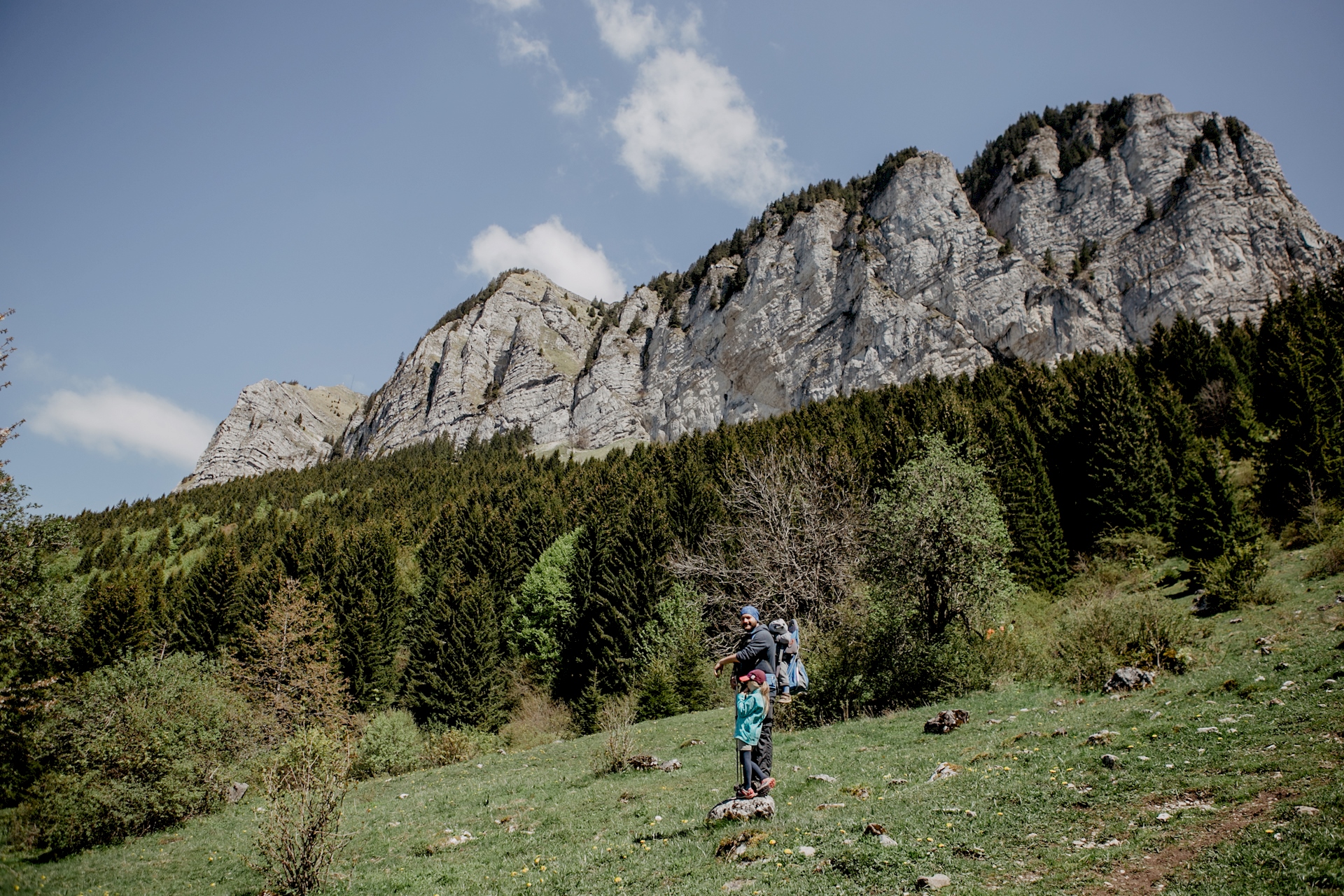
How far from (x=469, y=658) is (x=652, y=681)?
15.8 metres

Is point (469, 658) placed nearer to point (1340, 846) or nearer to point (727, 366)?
point (1340, 846)

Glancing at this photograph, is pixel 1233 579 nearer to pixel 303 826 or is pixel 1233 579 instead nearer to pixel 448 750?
pixel 303 826

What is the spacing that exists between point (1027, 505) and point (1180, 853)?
38.0 meters

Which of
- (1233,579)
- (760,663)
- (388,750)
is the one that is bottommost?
(388,750)

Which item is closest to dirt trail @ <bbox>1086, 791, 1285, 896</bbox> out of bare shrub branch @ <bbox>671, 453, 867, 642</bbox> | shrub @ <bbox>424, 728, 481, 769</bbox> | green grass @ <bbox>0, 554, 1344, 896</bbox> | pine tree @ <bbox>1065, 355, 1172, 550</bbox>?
green grass @ <bbox>0, 554, 1344, 896</bbox>

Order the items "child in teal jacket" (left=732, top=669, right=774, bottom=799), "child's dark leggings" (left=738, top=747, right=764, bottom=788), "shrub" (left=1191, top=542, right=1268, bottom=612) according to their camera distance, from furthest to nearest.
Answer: "shrub" (left=1191, top=542, right=1268, bottom=612) → "child's dark leggings" (left=738, top=747, right=764, bottom=788) → "child in teal jacket" (left=732, top=669, right=774, bottom=799)

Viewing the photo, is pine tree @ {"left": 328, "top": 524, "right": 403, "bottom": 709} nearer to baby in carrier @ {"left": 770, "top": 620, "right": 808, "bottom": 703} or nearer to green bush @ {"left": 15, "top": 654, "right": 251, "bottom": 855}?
green bush @ {"left": 15, "top": 654, "right": 251, "bottom": 855}

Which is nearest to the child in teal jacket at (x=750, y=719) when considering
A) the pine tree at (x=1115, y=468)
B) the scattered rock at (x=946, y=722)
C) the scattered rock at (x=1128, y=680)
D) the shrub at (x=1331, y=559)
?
the scattered rock at (x=946, y=722)

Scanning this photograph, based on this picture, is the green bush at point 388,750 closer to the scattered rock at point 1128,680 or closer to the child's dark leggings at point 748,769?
the child's dark leggings at point 748,769

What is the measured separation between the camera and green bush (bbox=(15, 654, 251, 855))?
59.7ft

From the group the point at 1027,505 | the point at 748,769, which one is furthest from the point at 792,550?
the point at 748,769

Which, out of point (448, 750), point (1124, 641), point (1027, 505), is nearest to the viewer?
point (1124, 641)

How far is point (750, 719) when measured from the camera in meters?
7.90

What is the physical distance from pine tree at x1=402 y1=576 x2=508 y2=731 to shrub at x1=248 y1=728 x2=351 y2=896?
3188 centimetres
